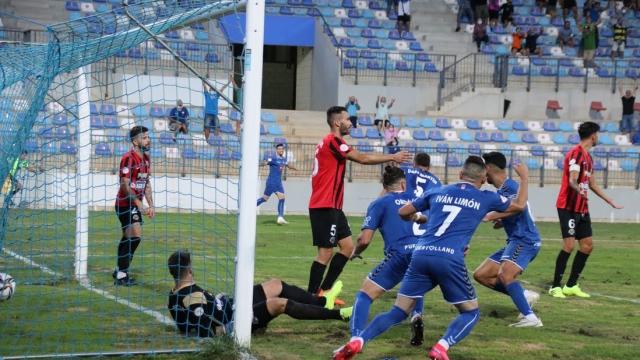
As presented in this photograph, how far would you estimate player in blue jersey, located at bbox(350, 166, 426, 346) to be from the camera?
902 centimetres

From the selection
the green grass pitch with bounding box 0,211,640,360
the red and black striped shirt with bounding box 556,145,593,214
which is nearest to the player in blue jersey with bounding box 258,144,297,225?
the green grass pitch with bounding box 0,211,640,360

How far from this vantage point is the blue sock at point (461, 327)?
830cm

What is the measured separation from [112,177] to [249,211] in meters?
12.5

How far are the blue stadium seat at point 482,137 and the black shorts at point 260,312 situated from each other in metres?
25.5

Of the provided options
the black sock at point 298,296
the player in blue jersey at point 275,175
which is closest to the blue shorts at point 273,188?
the player in blue jersey at point 275,175

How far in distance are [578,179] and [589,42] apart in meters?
27.3

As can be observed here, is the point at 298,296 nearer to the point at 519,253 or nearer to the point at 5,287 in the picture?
the point at 519,253

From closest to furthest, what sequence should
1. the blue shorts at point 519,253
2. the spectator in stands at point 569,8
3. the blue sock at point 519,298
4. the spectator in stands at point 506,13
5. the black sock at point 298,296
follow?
the black sock at point 298,296 < the blue sock at point 519,298 < the blue shorts at point 519,253 < the spectator in stands at point 506,13 < the spectator in stands at point 569,8

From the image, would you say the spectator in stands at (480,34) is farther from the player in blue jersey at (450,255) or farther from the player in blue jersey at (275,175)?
the player in blue jersey at (450,255)

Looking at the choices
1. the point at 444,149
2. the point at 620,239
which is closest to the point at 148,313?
the point at 620,239

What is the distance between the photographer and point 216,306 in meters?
9.03

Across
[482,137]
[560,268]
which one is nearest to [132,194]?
[560,268]

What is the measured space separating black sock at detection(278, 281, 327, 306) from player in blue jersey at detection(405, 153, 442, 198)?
5.64ft

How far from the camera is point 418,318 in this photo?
31.0ft
